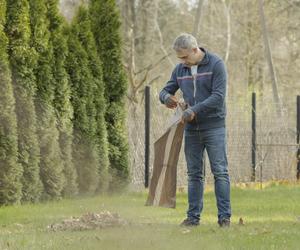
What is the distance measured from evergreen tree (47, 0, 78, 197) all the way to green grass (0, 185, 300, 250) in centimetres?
118

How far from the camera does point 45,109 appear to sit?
1270 cm

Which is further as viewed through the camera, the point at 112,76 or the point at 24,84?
the point at 112,76

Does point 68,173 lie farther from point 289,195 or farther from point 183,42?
point 183,42

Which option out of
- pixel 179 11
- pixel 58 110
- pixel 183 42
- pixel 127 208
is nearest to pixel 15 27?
pixel 58 110

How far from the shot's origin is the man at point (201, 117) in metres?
8.34

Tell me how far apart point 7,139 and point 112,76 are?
10.6 feet

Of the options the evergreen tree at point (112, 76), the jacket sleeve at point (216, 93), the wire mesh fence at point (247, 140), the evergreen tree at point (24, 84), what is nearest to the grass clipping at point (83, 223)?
the jacket sleeve at point (216, 93)

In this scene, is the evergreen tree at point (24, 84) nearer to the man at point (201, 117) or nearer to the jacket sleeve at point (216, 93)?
the man at point (201, 117)

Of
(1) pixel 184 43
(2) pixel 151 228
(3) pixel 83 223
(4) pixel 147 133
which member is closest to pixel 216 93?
(1) pixel 184 43

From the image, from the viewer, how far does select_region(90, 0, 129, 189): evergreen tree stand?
14.5 m

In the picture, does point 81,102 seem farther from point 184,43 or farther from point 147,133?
point 184,43

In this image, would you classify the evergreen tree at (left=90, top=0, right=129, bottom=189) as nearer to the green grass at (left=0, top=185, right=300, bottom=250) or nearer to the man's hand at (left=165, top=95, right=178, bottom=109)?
the green grass at (left=0, top=185, right=300, bottom=250)

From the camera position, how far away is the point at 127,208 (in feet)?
14.4

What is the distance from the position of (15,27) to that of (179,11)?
22619 millimetres
